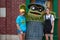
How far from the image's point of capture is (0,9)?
428 inches

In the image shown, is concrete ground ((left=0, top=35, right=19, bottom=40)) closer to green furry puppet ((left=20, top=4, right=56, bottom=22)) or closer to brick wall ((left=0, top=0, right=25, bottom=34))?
brick wall ((left=0, top=0, right=25, bottom=34))

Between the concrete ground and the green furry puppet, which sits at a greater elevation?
the green furry puppet

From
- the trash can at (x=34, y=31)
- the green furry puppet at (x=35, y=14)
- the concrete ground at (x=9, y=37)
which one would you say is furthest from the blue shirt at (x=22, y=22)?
the concrete ground at (x=9, y=37)

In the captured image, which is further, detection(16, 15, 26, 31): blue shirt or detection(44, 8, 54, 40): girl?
detection(44, 8, 54, 40): girl

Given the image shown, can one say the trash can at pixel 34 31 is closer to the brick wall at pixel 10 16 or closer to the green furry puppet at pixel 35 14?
the green furry puppet at pixel 35 14

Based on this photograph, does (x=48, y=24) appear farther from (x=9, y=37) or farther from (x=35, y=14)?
(x=9, y=37)

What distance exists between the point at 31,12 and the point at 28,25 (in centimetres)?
55

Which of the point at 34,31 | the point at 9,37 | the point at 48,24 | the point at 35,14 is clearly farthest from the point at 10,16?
the point at 34,31

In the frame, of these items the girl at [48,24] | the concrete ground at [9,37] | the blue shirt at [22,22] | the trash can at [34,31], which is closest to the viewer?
the trash can at [34,31]

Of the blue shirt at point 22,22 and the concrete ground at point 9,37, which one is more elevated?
the blue shirt at point 22,22


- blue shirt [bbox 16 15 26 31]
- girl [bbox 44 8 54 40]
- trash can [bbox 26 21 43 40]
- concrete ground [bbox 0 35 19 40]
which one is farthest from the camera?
concrete ground [bbox 0 35 19 40]

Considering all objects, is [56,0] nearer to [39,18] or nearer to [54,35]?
[54,35]

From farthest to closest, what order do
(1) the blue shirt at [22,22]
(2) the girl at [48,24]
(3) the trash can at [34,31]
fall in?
(2) the girl at [48,24], (1) the blue shirt at [22,22], (3) the trash can at [34,31]

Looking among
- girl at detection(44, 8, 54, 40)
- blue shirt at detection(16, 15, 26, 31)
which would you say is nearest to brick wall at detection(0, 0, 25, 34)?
girl at detection(44, 8, 54, 40)
